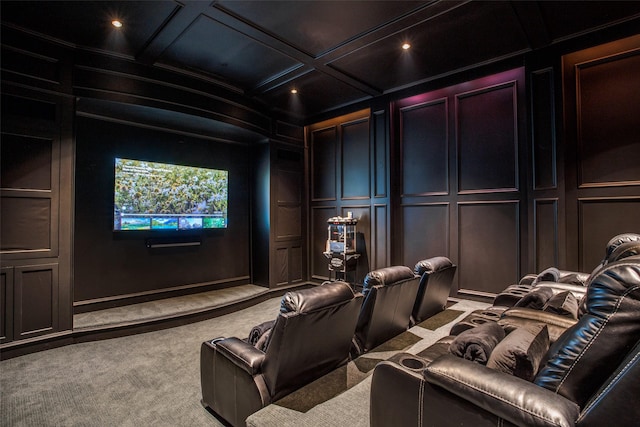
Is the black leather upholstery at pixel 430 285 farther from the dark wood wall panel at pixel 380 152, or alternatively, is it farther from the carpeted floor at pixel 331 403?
the dark wood wall panel at pixel 380 152

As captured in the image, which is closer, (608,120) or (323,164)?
(608,120)

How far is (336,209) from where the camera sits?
5.98 metres

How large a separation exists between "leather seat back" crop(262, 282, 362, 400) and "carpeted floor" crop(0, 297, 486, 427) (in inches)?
4.9

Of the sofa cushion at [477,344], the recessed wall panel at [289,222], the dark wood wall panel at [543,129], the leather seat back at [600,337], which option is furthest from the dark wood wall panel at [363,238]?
the leather seat back at [600,337]

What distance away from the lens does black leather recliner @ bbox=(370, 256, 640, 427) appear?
88 cm

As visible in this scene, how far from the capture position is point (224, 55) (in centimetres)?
388

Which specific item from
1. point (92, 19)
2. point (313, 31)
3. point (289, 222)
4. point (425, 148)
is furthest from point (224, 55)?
point (425, 148)

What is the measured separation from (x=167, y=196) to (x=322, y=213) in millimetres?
2760

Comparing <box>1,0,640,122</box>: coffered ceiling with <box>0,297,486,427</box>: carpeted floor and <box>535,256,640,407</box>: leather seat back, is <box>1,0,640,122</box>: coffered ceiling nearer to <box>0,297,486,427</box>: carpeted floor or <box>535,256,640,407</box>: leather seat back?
<box>535,256,640,407</box>: leather seat back

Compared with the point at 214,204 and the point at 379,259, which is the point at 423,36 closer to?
the point at 379,259

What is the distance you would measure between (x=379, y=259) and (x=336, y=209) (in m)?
1.27

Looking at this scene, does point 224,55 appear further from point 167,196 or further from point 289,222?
point 289,222

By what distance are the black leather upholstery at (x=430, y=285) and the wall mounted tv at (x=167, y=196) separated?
11.8 feet

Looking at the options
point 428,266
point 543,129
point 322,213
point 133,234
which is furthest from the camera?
point 322,213
